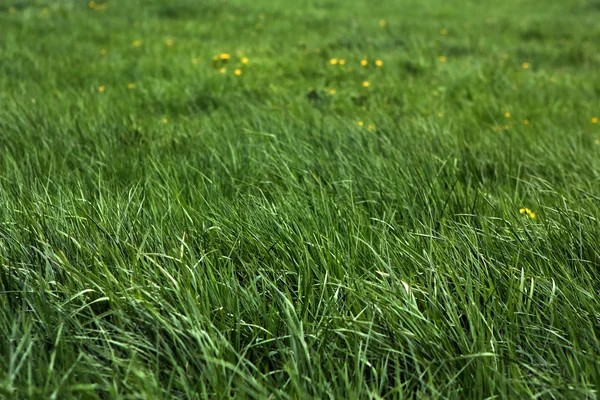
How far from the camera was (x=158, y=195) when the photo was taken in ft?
6.68

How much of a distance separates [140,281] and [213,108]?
239cm

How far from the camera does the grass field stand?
→ 4.10 ft

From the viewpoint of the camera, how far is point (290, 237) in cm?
168

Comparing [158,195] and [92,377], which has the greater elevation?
[158,195]

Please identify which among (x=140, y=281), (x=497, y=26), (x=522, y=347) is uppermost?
(x=497, y=26)

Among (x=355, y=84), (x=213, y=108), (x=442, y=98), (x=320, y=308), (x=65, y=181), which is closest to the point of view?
(x=320, y=308)

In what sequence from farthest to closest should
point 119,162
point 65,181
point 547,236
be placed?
point 119,162 < point 65,181 < point 547,236

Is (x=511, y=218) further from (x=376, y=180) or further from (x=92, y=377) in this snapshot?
(x=92, y=377)

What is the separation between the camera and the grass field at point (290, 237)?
1.25 meters

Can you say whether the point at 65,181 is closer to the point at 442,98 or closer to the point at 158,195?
the point at 158,195

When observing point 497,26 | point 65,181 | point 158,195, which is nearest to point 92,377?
point 158,195

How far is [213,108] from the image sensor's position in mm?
3717

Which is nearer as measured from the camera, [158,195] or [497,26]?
[158,195]

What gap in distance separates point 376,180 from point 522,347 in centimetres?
106
